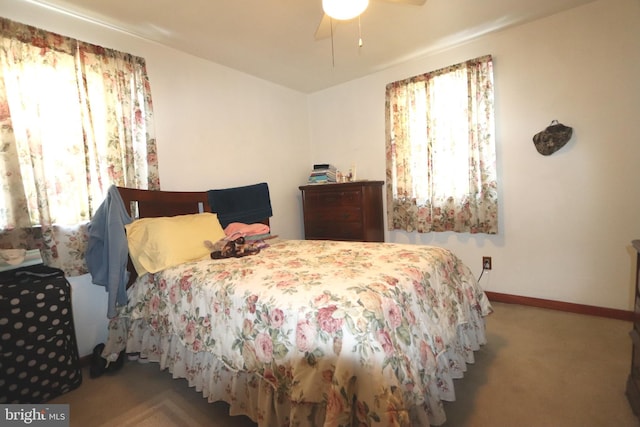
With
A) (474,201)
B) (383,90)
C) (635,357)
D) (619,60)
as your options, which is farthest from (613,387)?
(383,90)

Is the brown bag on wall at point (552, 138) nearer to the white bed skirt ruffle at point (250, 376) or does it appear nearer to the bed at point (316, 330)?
the bed at point (316, 330)

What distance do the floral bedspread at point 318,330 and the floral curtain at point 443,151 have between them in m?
1.14

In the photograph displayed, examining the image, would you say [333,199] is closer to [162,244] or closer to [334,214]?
[334,214]

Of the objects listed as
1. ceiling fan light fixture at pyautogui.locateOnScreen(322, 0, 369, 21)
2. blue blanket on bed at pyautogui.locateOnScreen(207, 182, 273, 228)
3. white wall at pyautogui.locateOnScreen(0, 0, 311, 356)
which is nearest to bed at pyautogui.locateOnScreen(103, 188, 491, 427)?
white wall at pyautogui.locateOnScreen(0, 0, 311, 356)

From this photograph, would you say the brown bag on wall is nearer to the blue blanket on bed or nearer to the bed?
the bed

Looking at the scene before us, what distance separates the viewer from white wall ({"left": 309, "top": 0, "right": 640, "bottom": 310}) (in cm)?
215

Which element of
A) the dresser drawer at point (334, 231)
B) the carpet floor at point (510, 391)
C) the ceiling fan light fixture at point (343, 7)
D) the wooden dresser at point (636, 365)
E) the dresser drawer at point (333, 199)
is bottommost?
the carpet floor at point (510, 391)

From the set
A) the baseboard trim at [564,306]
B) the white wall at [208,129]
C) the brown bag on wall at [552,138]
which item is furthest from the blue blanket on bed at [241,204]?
the brown bag on wall at [552,138]

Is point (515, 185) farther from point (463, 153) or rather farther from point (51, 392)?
point (51, 392)

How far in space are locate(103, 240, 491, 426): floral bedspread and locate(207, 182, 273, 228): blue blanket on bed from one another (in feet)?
3.03

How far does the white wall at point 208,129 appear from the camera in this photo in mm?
2027

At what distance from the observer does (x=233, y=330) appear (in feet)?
4.31

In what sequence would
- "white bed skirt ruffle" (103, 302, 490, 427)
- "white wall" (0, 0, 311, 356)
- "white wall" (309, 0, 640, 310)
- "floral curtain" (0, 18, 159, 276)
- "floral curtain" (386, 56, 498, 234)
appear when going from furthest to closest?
"floral curtain" (386, 56, 498, 234), "white wall" (309, 0, 640, 310), "white wall" (0, 0, 311, 356), "floral curtain" (0, 18, 159, 276), "white bed skirt ruffle" (103, 302, 490, 427)

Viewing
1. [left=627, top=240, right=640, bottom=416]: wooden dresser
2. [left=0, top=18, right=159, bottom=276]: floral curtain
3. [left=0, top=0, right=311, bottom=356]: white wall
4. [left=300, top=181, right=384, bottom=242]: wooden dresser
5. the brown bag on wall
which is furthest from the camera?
[left=300, top=181, right=384, bottom=242]: wooden dresser
